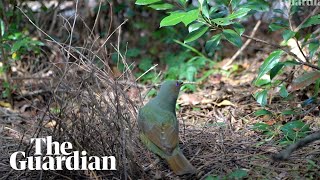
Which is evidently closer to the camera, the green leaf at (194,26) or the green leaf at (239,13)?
the green leaf at (239,13)

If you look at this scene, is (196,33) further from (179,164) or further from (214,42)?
(179,164)

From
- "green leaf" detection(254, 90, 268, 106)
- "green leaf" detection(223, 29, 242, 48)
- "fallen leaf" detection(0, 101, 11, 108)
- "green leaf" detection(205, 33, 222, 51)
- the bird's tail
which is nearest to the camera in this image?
the bird's tail

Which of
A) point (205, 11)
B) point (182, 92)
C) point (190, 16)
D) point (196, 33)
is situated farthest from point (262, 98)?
point (182, 92)

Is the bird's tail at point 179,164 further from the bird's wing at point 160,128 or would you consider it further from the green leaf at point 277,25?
the green leaf at point 277,25

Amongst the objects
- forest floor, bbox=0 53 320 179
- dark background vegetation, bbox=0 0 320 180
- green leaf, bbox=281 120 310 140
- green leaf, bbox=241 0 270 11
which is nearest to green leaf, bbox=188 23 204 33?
dark background vegetation, bbox=0 0 320 180

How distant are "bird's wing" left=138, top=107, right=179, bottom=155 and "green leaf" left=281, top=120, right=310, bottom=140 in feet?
2.54

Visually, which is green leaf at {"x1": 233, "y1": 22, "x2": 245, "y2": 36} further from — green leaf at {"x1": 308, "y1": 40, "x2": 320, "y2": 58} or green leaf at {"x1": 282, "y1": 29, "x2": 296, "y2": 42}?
green leaf at {"x1": 308, "y1": 40, "x2": 320, "y2": 58}

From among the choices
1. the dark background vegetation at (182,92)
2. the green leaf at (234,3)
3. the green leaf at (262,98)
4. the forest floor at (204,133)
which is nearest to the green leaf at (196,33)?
the dark background vegetation at (182,92)

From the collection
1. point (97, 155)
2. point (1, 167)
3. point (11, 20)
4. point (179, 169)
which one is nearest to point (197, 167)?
point (179, 169)

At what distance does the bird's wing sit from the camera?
2996 mm

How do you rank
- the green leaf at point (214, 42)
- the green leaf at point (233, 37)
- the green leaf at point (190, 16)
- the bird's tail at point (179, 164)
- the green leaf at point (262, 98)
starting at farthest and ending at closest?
the green leaf at point (262, 98)
the green leaf at point (214, 42)
the green leaf at point (233, 37)
the green leaf at point (190, 16)
the bird's tail at point (179, 164)

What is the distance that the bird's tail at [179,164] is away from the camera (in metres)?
2.91

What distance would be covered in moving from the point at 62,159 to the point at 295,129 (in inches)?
59.8

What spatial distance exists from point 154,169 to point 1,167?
95 centimetres
